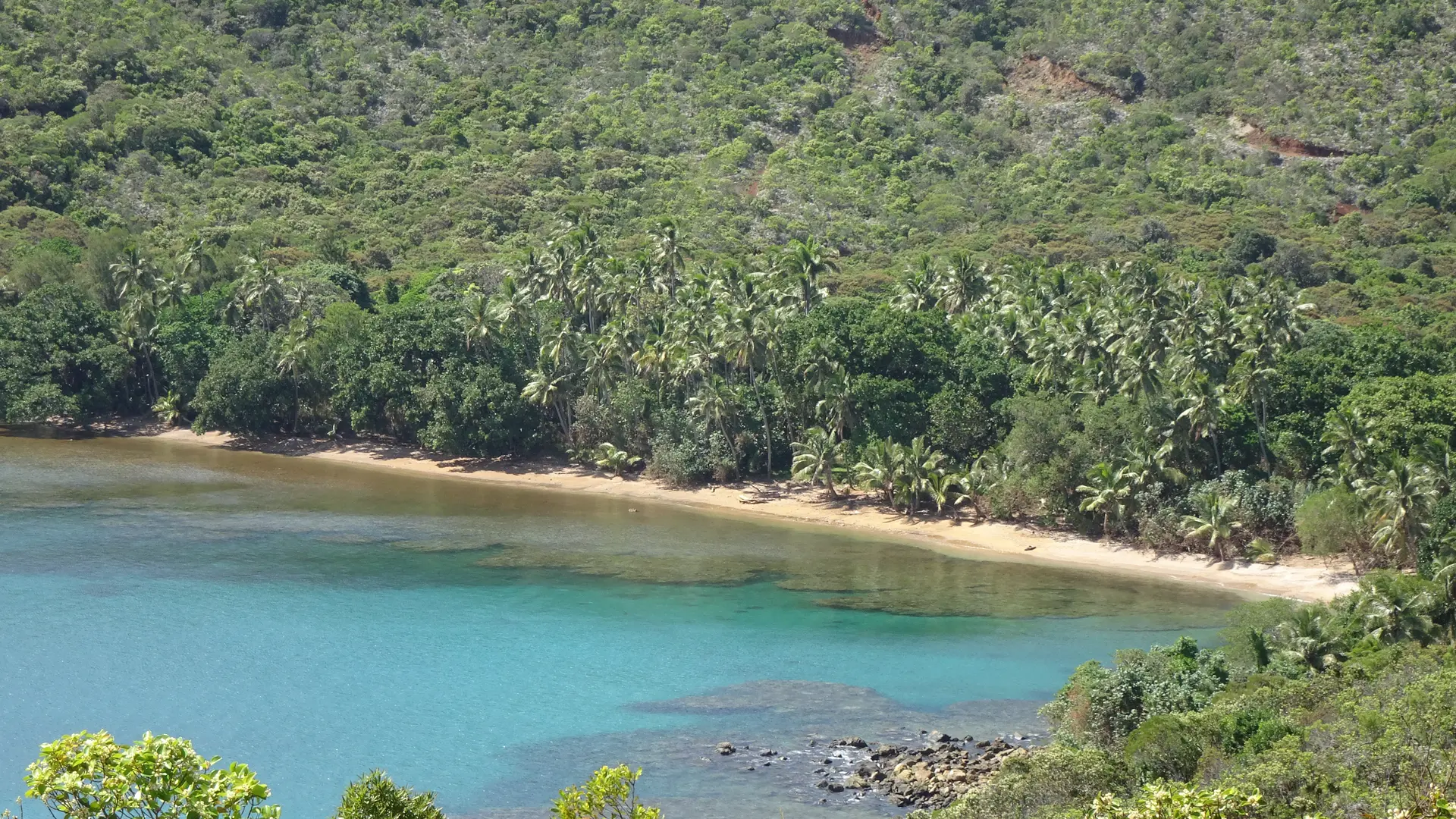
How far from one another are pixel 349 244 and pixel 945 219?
173 ft

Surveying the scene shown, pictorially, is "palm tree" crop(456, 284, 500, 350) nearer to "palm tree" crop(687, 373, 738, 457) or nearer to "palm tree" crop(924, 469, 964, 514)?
"palm tree" crop(687, 373, 738, 457)

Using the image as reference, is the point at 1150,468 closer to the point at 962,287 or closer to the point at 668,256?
the point at 962,287

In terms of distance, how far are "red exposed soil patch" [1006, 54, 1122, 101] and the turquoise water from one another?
9862 centimetres

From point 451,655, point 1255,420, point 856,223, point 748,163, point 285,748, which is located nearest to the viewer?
point 285,748

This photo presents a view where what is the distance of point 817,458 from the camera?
72125mm

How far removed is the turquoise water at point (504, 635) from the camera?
41.9 meters

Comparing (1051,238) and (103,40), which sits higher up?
(103,40)

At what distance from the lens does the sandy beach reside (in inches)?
2290

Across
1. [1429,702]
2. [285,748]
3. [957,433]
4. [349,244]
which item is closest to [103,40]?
[349,244]

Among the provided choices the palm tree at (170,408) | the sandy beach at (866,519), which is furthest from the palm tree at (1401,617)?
the palm tree at (170,408)

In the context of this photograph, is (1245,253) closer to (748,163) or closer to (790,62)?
(748,163)

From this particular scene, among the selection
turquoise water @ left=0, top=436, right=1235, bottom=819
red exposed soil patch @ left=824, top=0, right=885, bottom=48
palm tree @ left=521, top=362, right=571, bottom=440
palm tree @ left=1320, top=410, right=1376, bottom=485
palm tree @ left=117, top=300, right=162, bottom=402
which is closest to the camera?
turquoise water @ left=0, top=436, right=1235, bottom=819

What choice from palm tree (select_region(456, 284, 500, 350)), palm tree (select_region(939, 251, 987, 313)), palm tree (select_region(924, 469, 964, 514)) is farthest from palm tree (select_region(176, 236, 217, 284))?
palm tree (select_region(924, 469, 964, 514))

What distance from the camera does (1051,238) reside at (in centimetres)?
11425
